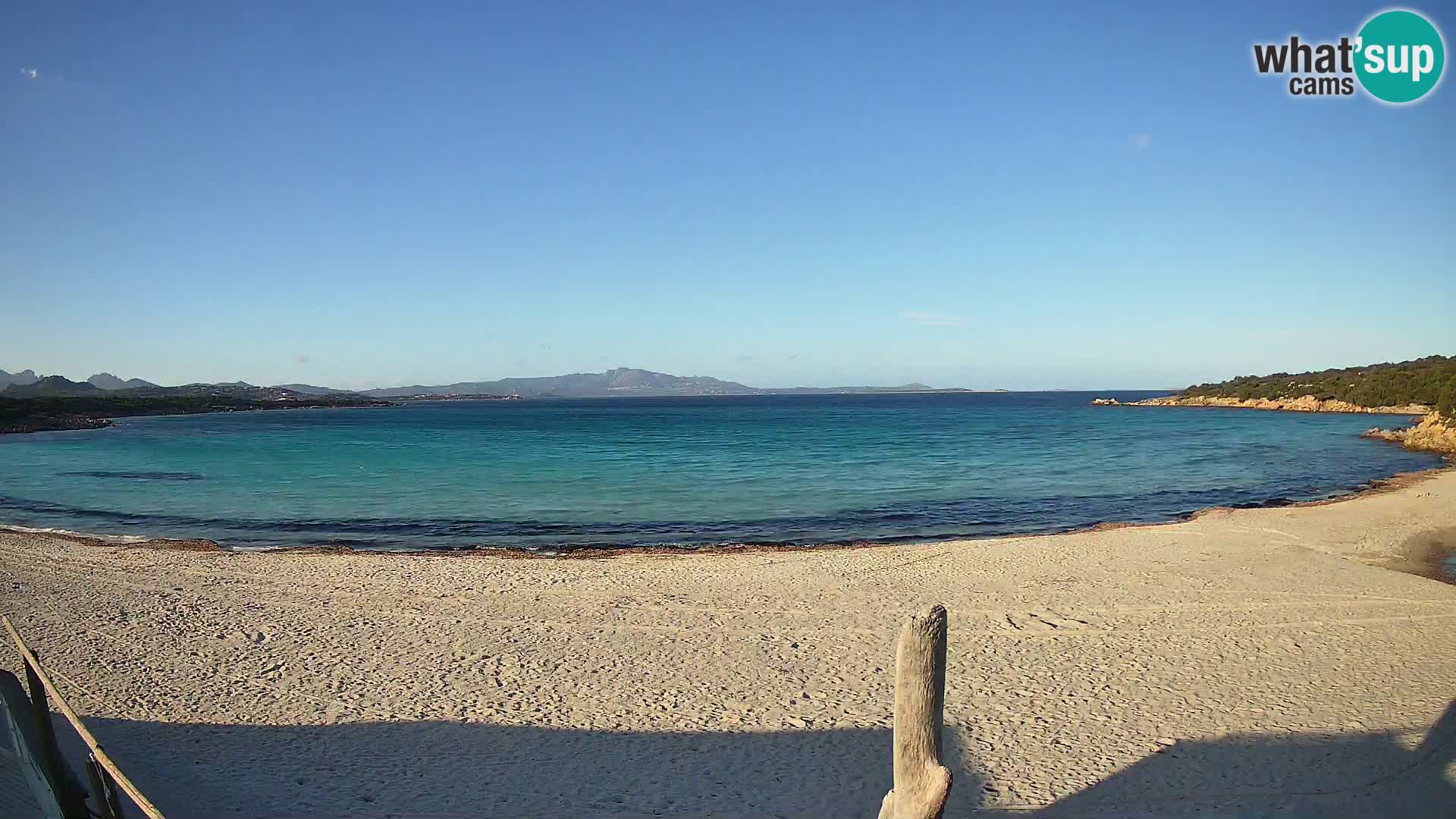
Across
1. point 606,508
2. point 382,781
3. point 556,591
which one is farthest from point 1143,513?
point 382,781

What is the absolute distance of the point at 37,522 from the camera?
20328mm

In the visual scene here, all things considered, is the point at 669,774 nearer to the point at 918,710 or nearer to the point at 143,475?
the point at 918,710

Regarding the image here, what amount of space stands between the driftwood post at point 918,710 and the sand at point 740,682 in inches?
99.4

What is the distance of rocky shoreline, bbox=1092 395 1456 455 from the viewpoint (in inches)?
1398

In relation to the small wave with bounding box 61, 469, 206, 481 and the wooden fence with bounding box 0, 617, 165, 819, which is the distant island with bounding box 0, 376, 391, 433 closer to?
the small wave with bounding box 61, 469, 206, 481

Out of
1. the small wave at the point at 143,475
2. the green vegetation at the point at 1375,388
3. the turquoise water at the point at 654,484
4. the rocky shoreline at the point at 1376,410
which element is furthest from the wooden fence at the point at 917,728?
the green vegetation at the point at 1375,388

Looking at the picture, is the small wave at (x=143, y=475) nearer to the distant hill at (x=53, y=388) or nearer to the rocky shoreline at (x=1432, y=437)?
the rocky shoreline at (x=1432, y=437)

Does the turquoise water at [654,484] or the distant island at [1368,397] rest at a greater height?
the distant island at [1368,397]

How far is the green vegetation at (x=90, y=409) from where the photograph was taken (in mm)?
66750

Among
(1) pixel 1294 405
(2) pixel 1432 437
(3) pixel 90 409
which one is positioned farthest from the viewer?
(3) pixel 90 409

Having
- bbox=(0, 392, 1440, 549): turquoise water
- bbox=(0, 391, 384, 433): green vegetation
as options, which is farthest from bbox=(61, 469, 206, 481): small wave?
bbox=(0, 391, 384, 433): green vegetation

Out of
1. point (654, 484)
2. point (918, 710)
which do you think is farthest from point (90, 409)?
point (918, 710)

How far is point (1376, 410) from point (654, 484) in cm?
6648

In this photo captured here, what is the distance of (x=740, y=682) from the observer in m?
8.58
